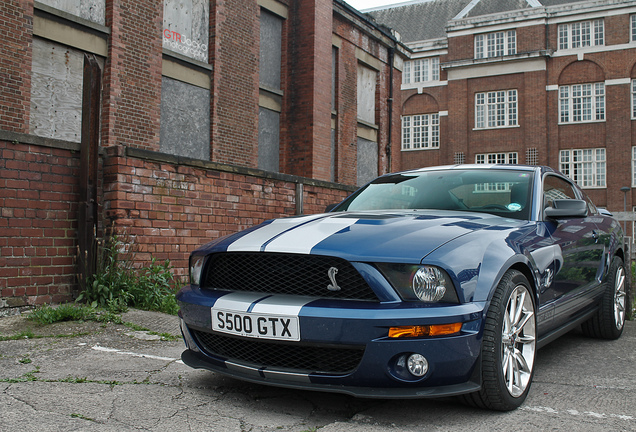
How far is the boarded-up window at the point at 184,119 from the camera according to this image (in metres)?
11.0

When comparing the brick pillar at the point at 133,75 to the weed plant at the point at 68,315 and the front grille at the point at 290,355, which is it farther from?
the front grille at the point at 290,355

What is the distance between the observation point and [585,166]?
113 feet

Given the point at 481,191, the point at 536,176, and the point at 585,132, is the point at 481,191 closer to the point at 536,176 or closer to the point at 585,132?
the point at 536,176

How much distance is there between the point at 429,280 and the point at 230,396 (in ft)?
4.33

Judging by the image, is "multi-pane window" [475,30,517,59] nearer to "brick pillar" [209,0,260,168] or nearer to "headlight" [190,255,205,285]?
"brick pillar" [209,0,260,168]

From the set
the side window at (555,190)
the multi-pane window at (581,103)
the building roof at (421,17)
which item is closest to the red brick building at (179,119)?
the side window at (555,190)

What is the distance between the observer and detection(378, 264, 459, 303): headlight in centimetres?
275

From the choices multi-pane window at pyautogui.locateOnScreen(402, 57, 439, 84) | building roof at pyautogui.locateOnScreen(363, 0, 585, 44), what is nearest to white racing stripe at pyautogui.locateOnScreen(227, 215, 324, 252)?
building roof at pyautogui.locateOnScreen(363, 0, 585, 44)

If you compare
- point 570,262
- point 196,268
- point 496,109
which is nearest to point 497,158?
point 496,109

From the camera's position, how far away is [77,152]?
6.05m

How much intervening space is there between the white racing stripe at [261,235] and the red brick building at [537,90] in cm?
3356

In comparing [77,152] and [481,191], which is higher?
[77,152]

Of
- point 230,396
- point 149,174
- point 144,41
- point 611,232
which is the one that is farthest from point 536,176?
point 144,41

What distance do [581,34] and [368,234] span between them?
118 ft
